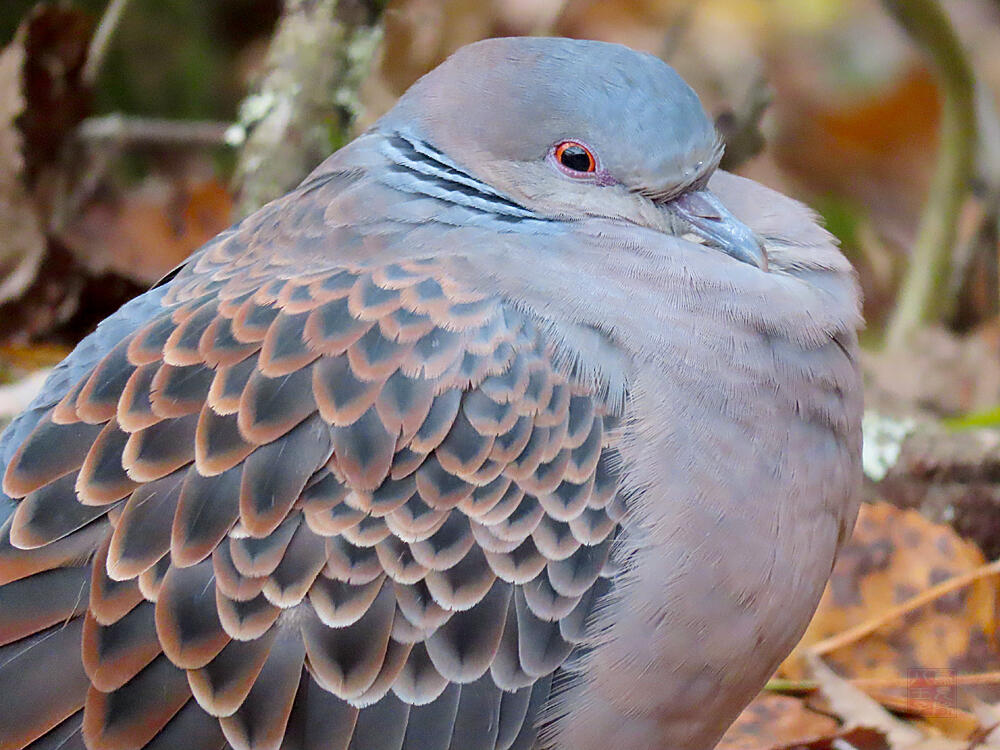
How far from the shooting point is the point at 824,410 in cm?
266

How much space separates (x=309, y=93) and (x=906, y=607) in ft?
7.45

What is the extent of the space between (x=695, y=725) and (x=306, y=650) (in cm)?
74

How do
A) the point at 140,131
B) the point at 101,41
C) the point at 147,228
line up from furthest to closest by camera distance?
1. the point at 140,131
2. the point at 147,228
3. the point at 101,41

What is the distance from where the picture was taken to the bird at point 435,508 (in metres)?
2.40

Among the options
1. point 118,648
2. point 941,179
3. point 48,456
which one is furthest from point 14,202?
point 941,179

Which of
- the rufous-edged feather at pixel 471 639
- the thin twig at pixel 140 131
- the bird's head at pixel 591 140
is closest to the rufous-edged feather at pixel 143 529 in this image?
the rufous-edged feather at pixel 471 639

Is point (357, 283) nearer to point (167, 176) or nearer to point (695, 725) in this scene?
point (695, 725)

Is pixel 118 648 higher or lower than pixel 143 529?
lower

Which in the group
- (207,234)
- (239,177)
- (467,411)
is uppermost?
(467,411)

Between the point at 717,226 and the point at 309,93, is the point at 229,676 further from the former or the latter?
the point at 309,93

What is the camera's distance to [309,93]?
419 cm

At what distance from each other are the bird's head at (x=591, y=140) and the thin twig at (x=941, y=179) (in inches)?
74.8

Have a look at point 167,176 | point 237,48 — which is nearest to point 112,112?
point 167,176

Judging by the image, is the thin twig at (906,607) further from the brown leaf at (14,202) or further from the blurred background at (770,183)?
the brown leaf at (14,202)
